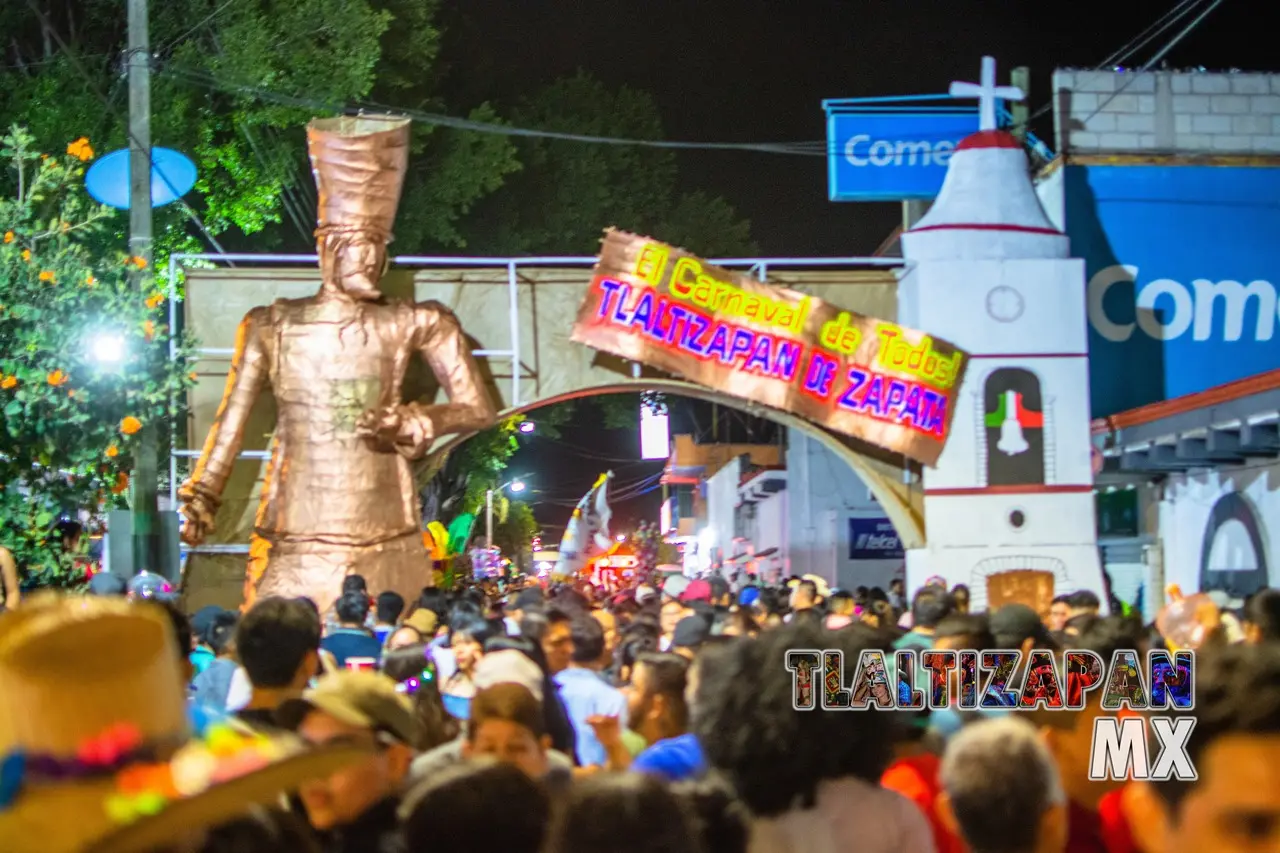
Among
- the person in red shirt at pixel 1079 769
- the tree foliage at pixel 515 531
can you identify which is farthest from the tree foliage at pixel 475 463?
the tree foliage at pixel 515 531

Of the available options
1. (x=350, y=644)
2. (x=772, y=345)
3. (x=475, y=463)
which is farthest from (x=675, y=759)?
(x=475, y=463)

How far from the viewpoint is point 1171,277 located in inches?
818

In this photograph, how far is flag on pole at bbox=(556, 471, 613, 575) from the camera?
38.1 m

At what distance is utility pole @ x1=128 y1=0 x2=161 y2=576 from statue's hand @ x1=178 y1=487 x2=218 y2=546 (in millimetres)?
786

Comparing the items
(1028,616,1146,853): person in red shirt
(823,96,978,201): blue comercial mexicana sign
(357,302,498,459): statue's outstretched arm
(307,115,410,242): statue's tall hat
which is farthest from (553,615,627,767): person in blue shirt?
(823,96,978,201): blue comercial mexicana sign

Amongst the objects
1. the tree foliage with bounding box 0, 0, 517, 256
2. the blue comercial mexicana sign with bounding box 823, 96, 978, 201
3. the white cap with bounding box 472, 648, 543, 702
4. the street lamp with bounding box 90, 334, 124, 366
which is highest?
the tree foliage with bounding box 0, 0, 517, 256

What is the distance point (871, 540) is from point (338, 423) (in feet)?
45.3

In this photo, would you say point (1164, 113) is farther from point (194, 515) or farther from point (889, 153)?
point (194, 515)

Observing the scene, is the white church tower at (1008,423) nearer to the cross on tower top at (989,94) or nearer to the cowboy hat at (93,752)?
the cross on tower top at (989,94)

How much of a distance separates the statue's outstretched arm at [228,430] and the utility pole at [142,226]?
2.72ft

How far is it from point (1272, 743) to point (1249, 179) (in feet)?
67.7

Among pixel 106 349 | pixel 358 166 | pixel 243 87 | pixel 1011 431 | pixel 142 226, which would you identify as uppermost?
pixel 243 87

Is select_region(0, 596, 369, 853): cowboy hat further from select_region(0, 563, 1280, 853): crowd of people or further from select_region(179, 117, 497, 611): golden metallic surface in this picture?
select_region(179, 117, 497, 611): golden metallic surface

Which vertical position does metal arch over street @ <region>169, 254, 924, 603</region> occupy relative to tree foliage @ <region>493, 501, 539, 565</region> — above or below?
above
